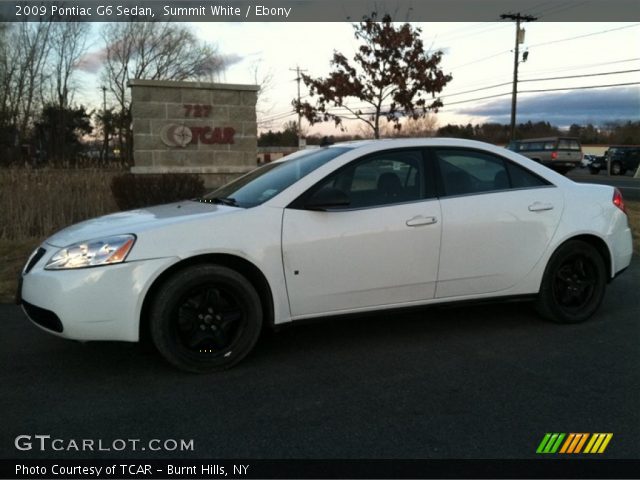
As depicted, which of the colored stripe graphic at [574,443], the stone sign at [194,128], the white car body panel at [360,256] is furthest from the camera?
the stone sign at [194,128]

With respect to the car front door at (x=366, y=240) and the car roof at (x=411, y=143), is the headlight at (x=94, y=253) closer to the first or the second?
the car front door at (x=366, y=240)

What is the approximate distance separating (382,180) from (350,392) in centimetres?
167

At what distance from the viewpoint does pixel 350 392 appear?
3.48 meters

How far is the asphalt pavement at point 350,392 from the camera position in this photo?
9.45 feet

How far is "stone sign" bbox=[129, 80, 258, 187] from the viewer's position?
1443cm

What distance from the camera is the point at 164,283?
3.66 m

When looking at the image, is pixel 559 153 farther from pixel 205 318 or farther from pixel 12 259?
pixel 205 318

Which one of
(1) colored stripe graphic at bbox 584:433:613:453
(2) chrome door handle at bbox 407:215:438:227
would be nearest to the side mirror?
(2) chrome door handle at bbox 407:215:438:227

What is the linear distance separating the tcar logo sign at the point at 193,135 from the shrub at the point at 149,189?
202 inches

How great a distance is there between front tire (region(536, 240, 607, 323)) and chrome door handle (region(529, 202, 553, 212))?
0.36 metres

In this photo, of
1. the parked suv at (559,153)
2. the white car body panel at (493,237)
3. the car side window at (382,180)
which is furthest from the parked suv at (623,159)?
the car side window at (382,180)

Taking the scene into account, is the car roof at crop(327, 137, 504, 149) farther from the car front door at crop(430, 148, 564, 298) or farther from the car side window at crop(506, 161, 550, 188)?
the car side window at crop(506, 161, 550, 188)

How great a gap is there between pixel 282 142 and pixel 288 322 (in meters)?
69.2

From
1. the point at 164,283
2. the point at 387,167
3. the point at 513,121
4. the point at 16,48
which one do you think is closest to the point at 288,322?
the point at 164,283
